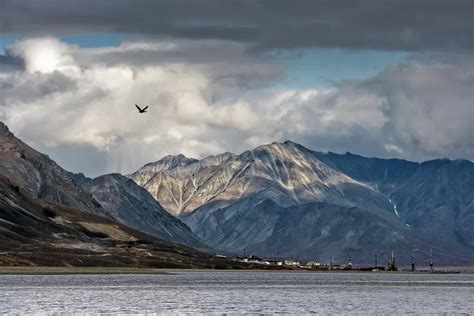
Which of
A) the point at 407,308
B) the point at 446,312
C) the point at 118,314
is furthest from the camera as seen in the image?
the point at 407,308

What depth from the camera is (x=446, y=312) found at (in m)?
174

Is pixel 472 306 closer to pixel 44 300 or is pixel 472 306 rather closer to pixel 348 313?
pixel 348 313

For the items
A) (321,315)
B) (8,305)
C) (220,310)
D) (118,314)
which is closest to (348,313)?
(321,315)

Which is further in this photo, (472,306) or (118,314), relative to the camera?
(472,306)

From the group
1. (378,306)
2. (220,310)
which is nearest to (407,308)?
(378,306)

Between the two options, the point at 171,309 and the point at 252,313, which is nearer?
the point at 252,313

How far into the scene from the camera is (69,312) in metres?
163

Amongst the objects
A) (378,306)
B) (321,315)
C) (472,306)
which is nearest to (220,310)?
(321,315)

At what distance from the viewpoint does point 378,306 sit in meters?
192

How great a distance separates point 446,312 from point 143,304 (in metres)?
53.9

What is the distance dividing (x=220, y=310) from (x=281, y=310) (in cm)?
1007

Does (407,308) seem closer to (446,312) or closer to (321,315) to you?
(446,312)

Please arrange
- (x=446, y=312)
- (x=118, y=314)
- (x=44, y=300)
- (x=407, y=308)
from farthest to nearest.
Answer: (x=44, y=300)
(x=407, y=308)
(x=446, y=312)
(x=118, y=314)

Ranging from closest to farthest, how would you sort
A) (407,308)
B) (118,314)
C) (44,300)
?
(118,314) < (407,308) < (44,300)
